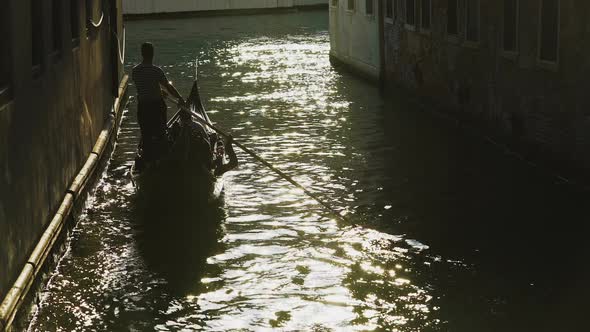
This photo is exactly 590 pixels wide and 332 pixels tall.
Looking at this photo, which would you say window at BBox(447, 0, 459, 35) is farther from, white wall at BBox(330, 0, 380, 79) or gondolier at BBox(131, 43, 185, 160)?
gondolier at BBox(131, 43, 185, 160)

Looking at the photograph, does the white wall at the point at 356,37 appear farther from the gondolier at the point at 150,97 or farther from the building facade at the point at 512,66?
the gondolier at the point at 150,97

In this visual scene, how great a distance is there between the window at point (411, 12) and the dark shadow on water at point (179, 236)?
33.6ft

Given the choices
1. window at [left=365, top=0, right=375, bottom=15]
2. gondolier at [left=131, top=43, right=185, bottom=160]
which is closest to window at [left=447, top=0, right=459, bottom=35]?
gondolier at [left=131, top=43, right=185, bottom=160]

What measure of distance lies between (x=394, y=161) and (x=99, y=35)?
5535 millimetres

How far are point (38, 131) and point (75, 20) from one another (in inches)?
172

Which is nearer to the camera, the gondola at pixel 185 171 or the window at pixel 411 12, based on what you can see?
the gondola at pixel 185 171

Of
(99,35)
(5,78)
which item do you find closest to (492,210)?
(5,78)

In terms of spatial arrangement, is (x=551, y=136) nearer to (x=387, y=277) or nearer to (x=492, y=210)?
(x=492, y=210)

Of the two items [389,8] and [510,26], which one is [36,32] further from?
[389,8]

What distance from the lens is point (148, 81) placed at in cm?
1412

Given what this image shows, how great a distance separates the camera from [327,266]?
9.80 meters

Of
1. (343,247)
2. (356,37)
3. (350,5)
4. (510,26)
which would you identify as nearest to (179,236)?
(343,247)

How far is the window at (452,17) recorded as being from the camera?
19.0 meters

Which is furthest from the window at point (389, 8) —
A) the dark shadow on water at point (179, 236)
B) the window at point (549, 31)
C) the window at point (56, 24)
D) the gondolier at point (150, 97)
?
the window at point (56, 24)
